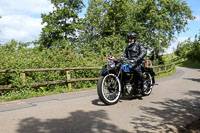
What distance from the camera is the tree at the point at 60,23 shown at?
31.5 m

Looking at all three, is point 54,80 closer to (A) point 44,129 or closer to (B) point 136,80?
A: (B) point 136,80

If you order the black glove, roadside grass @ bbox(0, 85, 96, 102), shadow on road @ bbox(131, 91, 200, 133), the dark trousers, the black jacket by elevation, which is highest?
the black jacket

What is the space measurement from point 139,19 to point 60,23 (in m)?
14.4

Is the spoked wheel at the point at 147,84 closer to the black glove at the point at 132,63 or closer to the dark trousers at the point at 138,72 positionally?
the dark trousers at the point at 138,72

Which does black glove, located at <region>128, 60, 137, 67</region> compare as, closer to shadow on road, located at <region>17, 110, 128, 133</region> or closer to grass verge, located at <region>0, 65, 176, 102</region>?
shadow on road, located at <region>17, 110, 128, 133</region>

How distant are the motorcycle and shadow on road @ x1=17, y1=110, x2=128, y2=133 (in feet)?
3.85

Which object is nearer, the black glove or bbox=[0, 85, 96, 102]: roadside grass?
the black glove

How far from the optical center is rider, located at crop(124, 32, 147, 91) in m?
6.11

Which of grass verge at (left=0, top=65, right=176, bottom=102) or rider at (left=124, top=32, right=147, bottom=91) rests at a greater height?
rider at (left=124, top=32, right=147, bottom=91)

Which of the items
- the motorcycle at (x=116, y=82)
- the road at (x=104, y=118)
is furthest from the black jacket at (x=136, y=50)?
the road at (x=104, y=118)

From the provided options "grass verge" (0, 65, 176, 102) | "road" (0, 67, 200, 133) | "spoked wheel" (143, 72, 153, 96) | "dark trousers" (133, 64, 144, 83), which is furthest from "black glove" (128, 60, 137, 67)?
"grass verge" (0, 65, 176, 102)

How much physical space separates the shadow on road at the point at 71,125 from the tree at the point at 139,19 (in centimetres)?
2767

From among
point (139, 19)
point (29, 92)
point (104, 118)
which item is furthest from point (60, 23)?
point (104, 118)

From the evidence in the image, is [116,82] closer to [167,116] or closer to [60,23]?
[167,116]
